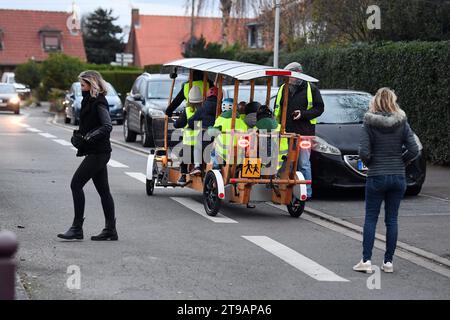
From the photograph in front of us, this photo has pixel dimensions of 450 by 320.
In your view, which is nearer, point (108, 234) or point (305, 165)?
point (108, 234)

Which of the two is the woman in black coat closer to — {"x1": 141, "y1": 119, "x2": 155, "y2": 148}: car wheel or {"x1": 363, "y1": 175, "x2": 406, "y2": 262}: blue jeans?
{"x1": 363, "y1": 175, "x2": 406, "y2": 262}: blue jeans

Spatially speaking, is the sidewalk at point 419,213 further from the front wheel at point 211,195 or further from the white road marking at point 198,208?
the front wheel at point 211,195

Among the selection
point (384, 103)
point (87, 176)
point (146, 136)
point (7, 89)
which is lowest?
point (7, 89)

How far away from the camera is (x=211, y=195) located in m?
12.4

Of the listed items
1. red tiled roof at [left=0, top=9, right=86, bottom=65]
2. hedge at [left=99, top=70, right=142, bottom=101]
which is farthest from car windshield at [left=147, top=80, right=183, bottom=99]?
red tiled roof at [left=0, top=9, right=86, bottom=65]

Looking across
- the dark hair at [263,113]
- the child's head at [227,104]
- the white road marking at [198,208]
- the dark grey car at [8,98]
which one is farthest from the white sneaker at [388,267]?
the dark grey car at [8,98]

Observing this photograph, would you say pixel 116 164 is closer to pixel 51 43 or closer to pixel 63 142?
pixel 63 142

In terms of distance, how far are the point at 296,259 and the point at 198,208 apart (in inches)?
149

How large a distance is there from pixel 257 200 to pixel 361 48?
10.8 m

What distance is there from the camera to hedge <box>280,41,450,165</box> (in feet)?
61.5

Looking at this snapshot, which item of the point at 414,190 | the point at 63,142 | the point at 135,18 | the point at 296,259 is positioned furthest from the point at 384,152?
the point at 135,18
